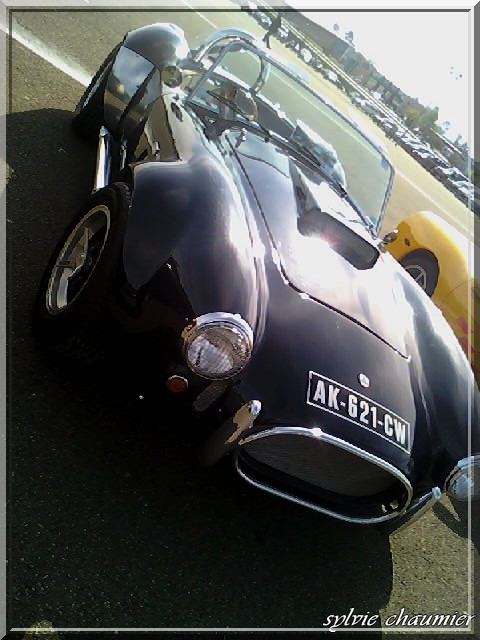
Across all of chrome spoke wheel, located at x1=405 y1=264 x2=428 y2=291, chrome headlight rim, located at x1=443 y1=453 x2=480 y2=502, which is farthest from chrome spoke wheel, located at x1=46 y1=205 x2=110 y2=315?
chrome spoke wheel, located at x1=405 y1=264 x2=428 y2=291

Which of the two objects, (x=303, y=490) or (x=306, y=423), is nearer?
(x=306, y=423)

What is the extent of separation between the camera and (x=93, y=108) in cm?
418

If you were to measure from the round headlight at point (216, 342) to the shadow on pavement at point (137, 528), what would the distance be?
0.96 ft

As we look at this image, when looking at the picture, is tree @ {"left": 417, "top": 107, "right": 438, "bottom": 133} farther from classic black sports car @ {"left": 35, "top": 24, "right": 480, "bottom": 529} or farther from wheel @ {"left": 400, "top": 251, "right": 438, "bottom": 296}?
classic black sports car @ {"left": 35, "top": 24, "right": 480, "bottom": 529}

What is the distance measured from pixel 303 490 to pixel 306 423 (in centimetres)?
→ 37

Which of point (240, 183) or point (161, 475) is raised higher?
point (240, 183)

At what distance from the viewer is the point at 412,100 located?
149 feet

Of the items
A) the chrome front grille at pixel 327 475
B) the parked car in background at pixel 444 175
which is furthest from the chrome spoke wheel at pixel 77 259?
the parked car in background at pixel 444 175

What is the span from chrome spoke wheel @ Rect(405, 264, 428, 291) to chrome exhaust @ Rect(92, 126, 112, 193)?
104 inches

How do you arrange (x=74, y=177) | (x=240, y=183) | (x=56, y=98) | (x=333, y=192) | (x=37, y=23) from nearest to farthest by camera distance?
(x=240, y=183)
(x=333, y=192)
(x=74, y=177)
(x=56, y=98)
(x=37, y=23)

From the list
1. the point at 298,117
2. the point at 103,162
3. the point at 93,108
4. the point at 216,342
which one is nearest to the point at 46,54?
the point at 93,108

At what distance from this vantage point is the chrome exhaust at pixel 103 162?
10.3 feet

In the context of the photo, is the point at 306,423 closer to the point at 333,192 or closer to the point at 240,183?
the point at 240,183

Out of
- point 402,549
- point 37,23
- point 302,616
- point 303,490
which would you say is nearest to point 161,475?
point 303,490
